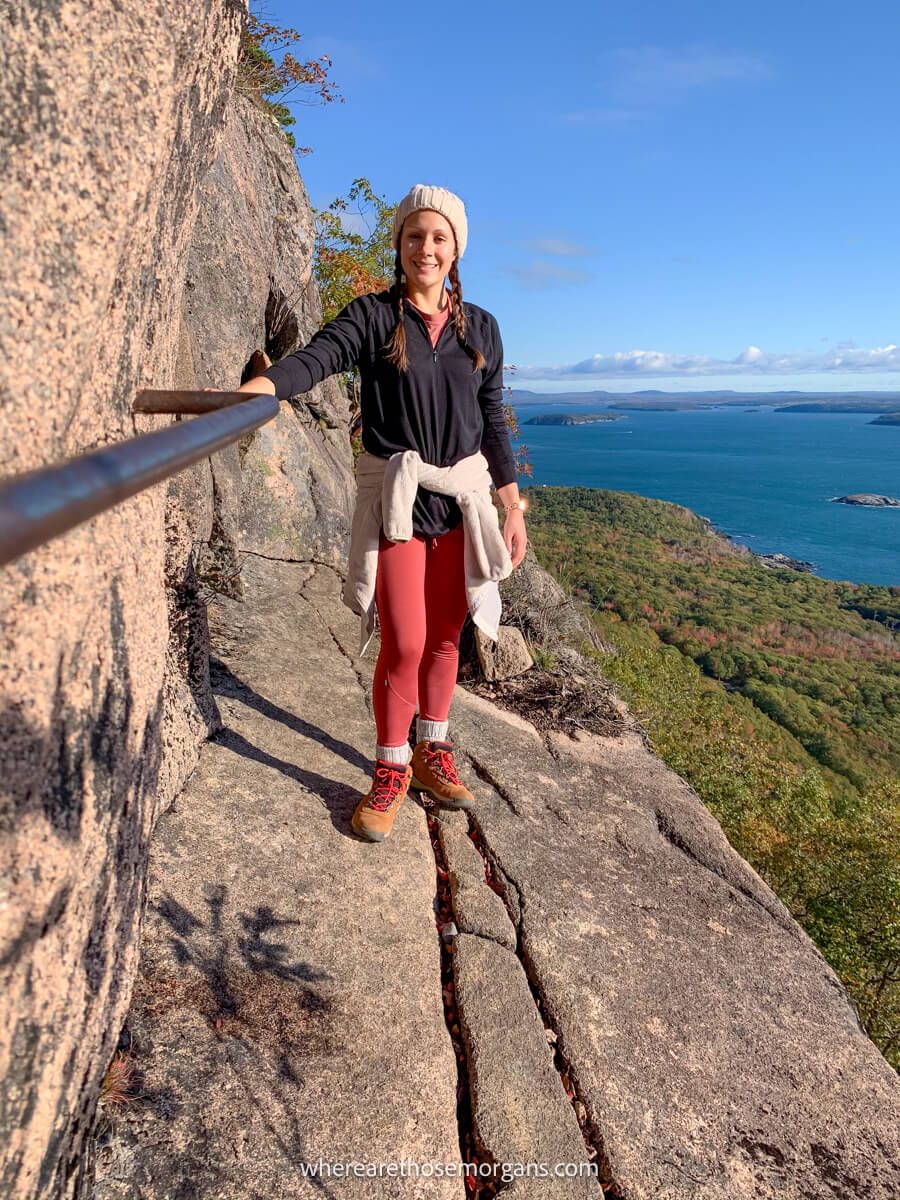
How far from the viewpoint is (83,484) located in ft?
2.18

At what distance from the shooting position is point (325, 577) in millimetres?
6730

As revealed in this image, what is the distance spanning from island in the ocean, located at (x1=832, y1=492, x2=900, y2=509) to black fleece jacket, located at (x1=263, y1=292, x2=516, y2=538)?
163 meters

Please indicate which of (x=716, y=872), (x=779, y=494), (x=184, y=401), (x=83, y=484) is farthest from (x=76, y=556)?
Answer: (x=779, y=494)

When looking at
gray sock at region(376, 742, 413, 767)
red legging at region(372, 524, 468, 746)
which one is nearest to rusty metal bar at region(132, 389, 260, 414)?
red legging at region(372, 524, 468, 746)

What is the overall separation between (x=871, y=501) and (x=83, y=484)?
169 m

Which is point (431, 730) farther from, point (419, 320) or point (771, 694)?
point (771, 694)

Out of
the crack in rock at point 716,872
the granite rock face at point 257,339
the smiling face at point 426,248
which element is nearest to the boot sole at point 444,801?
the crack in rock at point 716,872

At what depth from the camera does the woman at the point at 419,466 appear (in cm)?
311

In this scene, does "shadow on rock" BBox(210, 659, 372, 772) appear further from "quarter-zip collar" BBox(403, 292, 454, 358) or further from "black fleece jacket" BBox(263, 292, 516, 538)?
"quarter-zip collar" BBox(403, 292, 454, 358)

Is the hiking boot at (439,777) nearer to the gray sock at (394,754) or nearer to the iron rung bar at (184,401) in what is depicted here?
the gray sock at (394,754)

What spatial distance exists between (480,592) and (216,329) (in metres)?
4.14

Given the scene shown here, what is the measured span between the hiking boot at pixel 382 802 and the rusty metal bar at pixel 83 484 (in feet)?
8.47

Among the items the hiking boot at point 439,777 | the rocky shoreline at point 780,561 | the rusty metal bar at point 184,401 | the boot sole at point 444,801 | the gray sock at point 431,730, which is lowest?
the rocky shoreline at point 780,561

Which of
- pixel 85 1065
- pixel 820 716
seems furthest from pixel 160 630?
pixel 820 716
